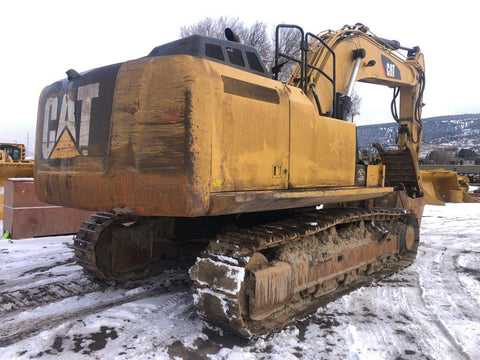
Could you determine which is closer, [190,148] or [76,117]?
[190,148]

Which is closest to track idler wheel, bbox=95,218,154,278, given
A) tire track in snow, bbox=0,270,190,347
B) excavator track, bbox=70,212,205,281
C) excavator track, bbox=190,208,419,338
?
excavator track, bbox=70,212,205,281

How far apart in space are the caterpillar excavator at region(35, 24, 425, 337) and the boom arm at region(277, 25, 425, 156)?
0.13m

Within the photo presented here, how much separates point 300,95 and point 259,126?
804mm

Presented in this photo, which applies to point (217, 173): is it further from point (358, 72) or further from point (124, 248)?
point (358, 72)

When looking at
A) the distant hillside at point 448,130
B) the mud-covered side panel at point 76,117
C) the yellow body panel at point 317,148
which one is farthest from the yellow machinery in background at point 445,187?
the distant hillside at point 448,130

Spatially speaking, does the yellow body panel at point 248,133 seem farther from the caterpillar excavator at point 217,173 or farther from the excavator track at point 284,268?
the excavator track at point 284,268

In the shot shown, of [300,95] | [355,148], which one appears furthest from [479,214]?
[300,95]

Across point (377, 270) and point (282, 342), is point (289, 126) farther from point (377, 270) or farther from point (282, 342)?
point (377, 270)

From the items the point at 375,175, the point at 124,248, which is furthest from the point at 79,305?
the point at 375,175

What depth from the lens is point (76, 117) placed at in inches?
140

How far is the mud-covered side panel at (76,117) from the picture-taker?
131 inches

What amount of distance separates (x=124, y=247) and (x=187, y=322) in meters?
1.66

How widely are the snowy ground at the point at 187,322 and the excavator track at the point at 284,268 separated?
0.17 metres

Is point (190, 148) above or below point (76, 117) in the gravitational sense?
below
